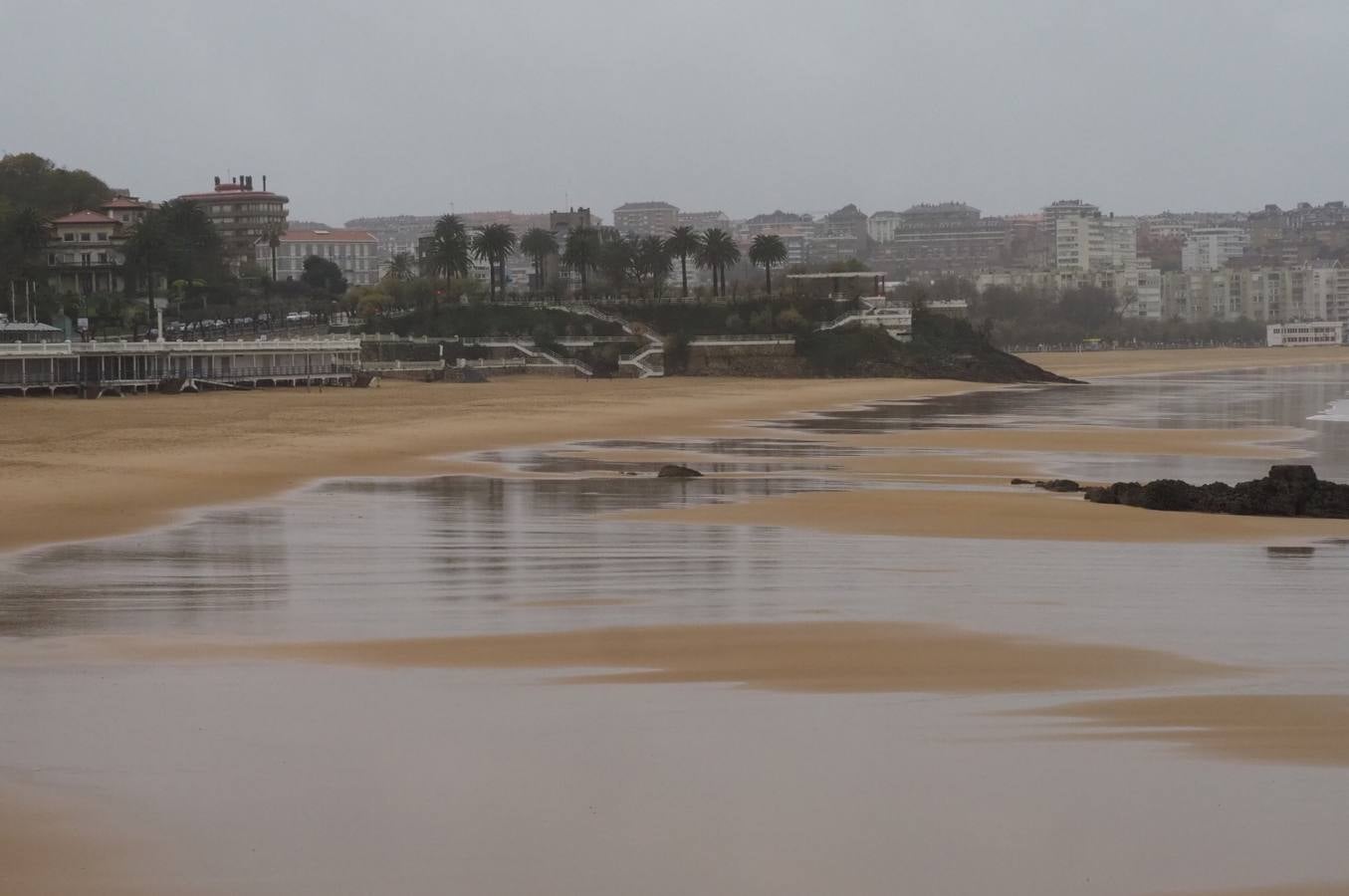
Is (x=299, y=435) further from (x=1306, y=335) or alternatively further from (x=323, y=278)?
(x=1306, y=335)

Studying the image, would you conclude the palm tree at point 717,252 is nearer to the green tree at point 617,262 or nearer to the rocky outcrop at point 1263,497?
the green tree at point 617,262

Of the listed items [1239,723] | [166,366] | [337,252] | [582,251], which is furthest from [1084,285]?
[1239,723]

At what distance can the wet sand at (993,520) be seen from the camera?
19.0 m

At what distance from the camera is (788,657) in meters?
11.9

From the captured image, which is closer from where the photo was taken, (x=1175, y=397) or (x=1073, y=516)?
(x=1073, y=516)

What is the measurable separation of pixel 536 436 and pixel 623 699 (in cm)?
2667

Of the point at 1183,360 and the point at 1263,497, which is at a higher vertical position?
the point at 1183,360

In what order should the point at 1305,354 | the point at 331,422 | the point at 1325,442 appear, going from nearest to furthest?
1. the point at 1325,442
2. the point at 331,422
3. the point at 1305,354

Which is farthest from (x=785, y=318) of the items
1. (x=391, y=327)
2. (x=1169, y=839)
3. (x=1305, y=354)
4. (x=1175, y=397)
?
(x=1169, y=839)

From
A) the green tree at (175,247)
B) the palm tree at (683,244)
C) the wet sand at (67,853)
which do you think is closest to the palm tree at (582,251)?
the palm tree at (683,244)

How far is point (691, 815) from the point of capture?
820cm

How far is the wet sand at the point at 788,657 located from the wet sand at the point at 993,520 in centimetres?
672

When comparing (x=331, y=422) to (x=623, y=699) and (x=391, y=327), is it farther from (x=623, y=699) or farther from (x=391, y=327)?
(x=391, y=327)

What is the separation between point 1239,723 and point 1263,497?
39.1ft
